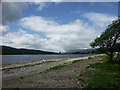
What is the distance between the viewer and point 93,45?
115 ft

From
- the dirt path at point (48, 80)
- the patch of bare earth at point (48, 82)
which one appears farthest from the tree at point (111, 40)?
the patch of bare earth at point (48, 82)

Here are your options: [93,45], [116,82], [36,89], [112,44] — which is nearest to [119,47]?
[112,44]

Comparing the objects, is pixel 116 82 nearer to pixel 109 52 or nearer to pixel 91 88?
pixel 91 88

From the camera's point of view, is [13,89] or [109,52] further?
[109,52]

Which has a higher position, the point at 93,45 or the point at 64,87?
the point at 93,45

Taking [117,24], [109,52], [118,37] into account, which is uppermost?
[117,24]

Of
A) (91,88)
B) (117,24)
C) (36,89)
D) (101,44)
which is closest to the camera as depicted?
(91,88)

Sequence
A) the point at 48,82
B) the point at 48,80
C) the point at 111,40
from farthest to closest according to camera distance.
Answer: the point at 111,40 < the point at 48,80 < the point at 48,82

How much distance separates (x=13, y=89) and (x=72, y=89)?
5722 mm

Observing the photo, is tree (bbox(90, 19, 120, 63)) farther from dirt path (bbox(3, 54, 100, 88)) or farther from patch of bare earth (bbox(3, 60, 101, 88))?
patch of bare earth (bbox(3, 60, 101, 88))

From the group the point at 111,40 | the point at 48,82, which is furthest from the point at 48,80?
the point at 111,40

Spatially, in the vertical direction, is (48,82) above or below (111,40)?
below

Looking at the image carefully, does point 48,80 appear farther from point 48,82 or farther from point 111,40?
point 111,40

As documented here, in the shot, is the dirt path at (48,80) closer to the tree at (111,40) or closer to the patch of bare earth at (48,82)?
the patch of bare earth at (48,82)
